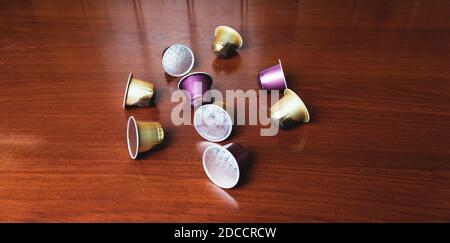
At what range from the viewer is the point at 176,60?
69cm

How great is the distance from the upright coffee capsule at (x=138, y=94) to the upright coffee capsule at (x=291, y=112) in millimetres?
228

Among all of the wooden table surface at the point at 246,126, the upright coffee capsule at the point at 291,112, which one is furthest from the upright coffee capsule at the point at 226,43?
the upright coffee capsule at the point at 291,112

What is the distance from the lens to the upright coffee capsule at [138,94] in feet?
2.05

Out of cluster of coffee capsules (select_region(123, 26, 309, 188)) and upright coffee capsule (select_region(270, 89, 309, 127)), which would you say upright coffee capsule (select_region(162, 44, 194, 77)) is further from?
upright coffee capsule (select_region(270, 89, 309, 127))

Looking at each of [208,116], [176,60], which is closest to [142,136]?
[208,116]

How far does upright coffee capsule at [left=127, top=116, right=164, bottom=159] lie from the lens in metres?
0.54

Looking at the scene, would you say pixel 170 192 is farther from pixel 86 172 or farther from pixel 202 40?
pixel 202 40

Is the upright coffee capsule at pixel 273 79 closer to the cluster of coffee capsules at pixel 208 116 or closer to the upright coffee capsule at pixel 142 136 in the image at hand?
the cluster of coffee capsules at pixel 208 116

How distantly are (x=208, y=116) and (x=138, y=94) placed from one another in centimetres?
15

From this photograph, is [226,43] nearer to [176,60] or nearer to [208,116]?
[176,60]

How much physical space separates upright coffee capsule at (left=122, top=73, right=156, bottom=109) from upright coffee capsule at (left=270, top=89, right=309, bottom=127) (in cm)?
23

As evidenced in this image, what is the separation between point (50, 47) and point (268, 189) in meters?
0.65
